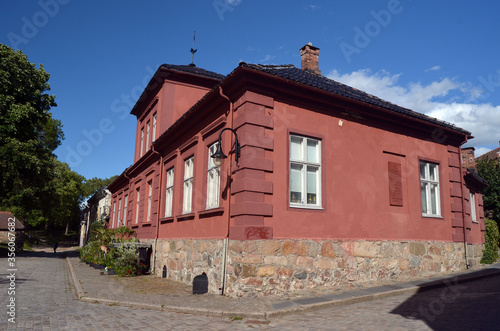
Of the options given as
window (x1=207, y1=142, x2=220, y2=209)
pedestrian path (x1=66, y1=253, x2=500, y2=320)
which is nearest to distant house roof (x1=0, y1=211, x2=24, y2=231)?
pedestrian path (x1=66, y1=253, x2=500, y2=320)

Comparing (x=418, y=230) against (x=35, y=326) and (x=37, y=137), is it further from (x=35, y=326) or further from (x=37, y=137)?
(x=37, y=137)

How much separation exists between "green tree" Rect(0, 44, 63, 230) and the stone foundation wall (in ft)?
45.4

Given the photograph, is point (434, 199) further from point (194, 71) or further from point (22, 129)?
point (22, 129)

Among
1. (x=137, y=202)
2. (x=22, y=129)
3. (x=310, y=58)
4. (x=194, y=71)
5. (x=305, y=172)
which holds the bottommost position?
(x=137, y=202)

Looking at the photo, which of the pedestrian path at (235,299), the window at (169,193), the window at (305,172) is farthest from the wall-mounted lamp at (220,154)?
the window at (169,193)

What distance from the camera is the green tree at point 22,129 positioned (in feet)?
67.9

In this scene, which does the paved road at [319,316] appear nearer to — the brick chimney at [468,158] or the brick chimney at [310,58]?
the brick chimney at [310,58]

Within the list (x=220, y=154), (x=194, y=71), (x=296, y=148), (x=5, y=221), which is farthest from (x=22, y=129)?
(x=5, y=221)

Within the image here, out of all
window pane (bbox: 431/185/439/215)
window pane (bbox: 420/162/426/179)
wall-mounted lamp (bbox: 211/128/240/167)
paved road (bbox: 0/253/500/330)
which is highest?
window pane (bbox: 420/162/426/179)

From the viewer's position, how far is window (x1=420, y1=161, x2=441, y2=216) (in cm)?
1167

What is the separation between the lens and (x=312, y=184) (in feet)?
30.7

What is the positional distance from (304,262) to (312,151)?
9.28 feet

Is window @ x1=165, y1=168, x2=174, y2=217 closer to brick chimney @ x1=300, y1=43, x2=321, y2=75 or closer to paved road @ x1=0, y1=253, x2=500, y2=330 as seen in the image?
paved road @ x1=0, y1=253, x2=500, y2=330

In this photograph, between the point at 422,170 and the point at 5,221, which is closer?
the point at 422,170
